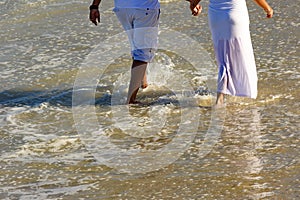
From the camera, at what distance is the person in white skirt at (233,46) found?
6762mm

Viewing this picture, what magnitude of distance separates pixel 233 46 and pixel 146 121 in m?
1.01

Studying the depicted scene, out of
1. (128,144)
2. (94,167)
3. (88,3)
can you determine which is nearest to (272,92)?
(128,144)

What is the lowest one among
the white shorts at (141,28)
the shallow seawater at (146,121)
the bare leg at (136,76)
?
the shallow seawater at (146,121)

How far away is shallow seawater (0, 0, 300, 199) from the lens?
5496 millimetres

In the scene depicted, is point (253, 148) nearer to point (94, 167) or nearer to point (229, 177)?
point (229, 177)

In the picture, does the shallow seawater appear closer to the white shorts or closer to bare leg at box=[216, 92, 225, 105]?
bare leg at box=[216, 92, 225, 105]

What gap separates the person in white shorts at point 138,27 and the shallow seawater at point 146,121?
0.97 ft

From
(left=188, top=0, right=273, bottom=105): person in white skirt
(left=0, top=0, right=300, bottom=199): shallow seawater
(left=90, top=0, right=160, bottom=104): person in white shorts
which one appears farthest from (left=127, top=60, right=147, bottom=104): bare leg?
(left=188, top=0, right=273, bottom=105): person in white skirt

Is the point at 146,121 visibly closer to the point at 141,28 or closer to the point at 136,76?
the point at 136,76

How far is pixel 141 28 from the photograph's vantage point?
7.23 m

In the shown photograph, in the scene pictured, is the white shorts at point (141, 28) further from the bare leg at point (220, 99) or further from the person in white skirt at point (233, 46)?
the bare leg at point (220, 99)

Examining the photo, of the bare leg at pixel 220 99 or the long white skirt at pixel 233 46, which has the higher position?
the long white skirt at pixel 233 46

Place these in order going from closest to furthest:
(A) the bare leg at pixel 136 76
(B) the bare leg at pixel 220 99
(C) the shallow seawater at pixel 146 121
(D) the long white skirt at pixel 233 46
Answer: (C) the shallow seawater at pixel 146 121
(D) the long white skirt at pixel 233 46
(B) the bare leg at pixel 220 99
(A) the bare leg at pixel 136 76

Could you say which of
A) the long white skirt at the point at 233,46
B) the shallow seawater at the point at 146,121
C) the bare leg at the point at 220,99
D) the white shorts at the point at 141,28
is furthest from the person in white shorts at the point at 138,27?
the bare leg at the point at 220,99
